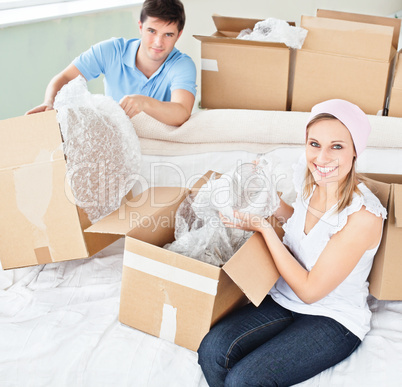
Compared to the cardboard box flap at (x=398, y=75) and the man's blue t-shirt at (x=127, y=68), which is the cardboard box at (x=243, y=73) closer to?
the man's blue t-shirt at (x=127, y=68)

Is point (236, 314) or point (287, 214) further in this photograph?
point (287, 214)

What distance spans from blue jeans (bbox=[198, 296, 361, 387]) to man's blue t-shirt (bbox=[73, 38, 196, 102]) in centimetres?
98

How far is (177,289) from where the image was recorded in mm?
1090

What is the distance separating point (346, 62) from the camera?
1.53m

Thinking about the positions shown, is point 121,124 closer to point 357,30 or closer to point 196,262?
point 196,262

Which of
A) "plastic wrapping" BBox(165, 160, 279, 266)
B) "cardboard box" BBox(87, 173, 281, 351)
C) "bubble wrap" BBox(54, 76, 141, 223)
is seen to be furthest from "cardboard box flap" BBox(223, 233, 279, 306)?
"bubble wrap" BBox(54, 76, 141, 223)

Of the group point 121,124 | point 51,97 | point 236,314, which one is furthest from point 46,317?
point 51,97

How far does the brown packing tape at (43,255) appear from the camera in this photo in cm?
132

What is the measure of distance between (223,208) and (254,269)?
20cm

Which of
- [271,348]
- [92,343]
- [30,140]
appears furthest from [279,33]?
[92,343]

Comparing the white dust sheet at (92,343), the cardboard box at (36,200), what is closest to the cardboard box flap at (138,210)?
the cardboard box at (36,200)

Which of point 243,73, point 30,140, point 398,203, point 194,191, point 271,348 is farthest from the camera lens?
point 243,73

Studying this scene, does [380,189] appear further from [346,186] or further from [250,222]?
[250,222]

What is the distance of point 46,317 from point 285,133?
37.3 inches
